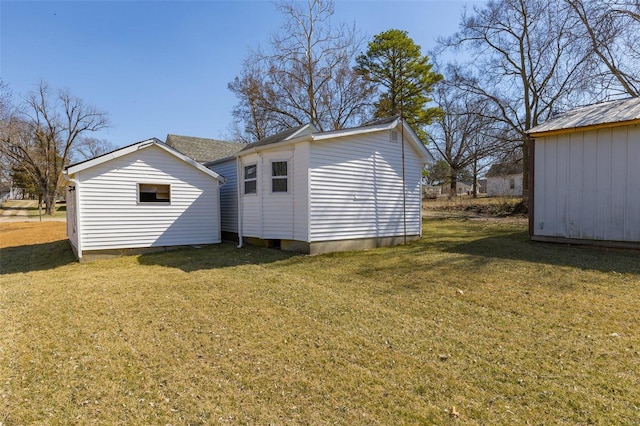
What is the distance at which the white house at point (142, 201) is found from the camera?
9.86m

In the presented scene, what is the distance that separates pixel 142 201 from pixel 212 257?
3.23 metres

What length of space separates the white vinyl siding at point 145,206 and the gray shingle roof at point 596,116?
1093 centimetres

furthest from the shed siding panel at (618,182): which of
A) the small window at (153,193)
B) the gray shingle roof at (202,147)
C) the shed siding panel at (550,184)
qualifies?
the gray shingle roof at (202,147)

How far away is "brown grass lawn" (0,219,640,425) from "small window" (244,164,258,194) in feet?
13.6

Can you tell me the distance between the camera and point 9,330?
443 centimetres

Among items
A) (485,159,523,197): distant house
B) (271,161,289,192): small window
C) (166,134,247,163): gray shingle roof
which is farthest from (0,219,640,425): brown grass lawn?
(485,159,523,197): distant house

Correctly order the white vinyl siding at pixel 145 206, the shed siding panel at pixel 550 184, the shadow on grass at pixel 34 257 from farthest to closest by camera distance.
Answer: the white vinyl siding at pixel 145 206 → the shed siding panel at pixel 550 184 → the shadow on grass at pixel 34 257

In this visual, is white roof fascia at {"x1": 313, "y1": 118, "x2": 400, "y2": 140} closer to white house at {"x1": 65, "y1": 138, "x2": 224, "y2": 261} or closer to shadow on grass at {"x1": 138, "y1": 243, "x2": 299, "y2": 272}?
shadow on grass at {"x1": 138, "y1": 243, "x2": 299, "y2": 272}

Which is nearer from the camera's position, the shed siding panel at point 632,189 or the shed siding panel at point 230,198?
the shed siding panel at point 632,189

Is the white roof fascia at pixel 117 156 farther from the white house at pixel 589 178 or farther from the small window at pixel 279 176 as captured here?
the white house at pixel 589 178

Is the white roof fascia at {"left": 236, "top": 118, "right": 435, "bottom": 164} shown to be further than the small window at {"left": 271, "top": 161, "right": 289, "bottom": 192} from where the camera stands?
No

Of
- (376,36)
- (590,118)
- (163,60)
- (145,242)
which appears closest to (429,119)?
(376,36)

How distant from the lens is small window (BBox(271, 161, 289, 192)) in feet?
33.3

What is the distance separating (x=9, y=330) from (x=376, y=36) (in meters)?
29.5
